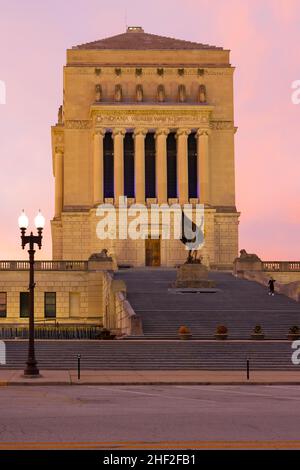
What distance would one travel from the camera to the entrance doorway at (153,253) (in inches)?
3558

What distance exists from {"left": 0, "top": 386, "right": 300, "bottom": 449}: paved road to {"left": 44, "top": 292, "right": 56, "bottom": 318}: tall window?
43.0 m

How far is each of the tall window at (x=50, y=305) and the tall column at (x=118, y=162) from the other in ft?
67.9

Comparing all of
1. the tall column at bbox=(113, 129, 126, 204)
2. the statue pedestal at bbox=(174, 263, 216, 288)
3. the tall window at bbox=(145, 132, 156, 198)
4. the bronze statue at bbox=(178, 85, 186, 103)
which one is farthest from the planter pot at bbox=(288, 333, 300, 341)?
the bronze statue at bbox=(178, 85, 186, 103)

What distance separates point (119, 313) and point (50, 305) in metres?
17.4

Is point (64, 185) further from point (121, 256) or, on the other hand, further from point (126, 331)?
point (126, 331)

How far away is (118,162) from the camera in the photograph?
91312 millimetres

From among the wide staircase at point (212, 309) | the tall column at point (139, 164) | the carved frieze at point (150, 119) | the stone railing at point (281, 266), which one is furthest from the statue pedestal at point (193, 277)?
the carved frieze at point (150, 119)

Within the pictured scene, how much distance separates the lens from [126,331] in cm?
5022

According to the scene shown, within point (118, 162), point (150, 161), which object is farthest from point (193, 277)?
Result: point (150, 161)

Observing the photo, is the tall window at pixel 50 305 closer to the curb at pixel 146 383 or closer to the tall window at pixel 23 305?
the tall window at pixel 23 305

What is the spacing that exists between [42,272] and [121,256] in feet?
59.1

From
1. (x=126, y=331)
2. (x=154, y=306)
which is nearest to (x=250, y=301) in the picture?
(x=154, y=306)

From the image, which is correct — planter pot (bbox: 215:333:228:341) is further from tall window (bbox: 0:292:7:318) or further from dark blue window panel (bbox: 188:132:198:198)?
dark blue window panel (bbox: 188:132:198:198)

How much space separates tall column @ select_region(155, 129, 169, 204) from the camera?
91.4 metres
